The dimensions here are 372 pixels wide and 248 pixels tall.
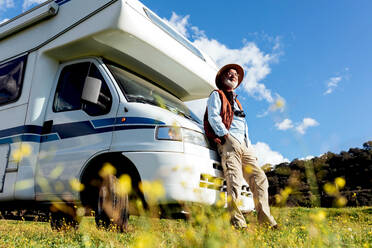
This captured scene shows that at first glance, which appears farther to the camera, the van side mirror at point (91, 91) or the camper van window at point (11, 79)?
the camper van window at point (11, 79)

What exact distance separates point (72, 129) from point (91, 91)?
711 millimetres

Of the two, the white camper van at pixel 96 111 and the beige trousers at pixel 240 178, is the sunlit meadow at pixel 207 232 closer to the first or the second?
the white camper van at pixel 96 111

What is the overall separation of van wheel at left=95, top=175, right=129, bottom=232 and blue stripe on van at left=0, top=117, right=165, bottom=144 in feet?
2.15

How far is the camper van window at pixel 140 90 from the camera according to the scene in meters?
4.16

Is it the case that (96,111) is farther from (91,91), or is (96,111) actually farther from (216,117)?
(216,117)

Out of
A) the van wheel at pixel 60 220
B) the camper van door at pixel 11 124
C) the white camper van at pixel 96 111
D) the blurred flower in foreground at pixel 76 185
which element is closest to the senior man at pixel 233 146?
the white camper van at pixel 96 111

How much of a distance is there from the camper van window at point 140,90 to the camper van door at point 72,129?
0.17 metres

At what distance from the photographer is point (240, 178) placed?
13.1ft

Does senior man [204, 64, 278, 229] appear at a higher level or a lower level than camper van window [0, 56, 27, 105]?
lower

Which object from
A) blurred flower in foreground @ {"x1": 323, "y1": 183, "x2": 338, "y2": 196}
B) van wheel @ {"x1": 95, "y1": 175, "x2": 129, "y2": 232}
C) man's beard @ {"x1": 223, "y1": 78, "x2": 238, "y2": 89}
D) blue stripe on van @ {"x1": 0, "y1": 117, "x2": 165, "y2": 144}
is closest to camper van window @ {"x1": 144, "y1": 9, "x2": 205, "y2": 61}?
man's beard @ {"x1": 223, "y1": 78, "x2": 238, "y2": 89}

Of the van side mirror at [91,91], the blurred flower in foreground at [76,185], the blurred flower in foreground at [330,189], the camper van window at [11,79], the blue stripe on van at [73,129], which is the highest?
the camper van window at [11,79]

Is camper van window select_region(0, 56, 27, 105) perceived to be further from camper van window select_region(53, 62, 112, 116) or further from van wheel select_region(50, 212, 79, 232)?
van wheel select_region(50, 212, 79, 232)

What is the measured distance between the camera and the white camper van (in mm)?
3662

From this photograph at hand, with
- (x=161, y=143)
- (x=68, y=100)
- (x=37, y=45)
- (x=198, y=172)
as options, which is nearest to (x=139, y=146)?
(x=161, y=143)
